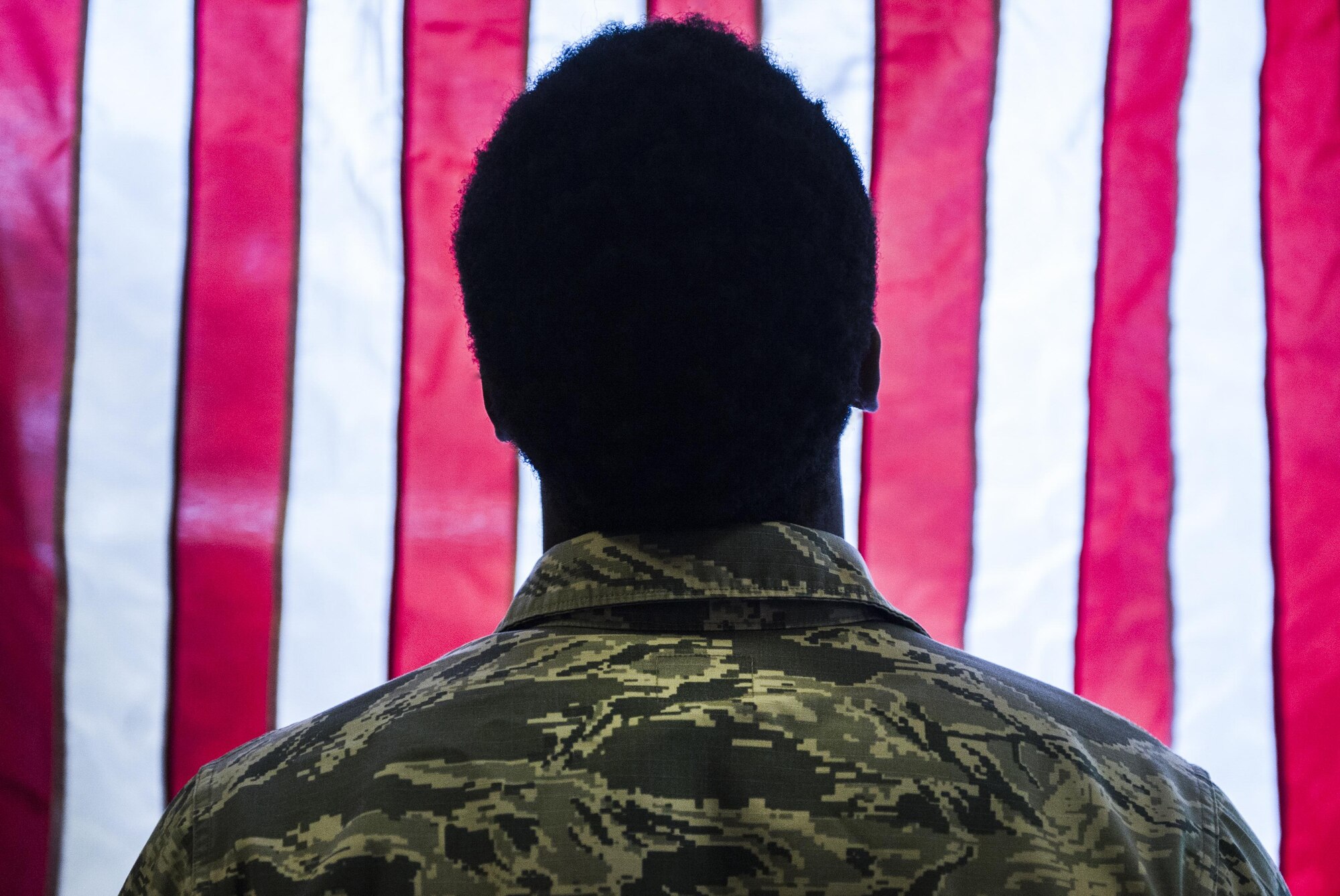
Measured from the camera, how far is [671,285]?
Result: 0.48 meters

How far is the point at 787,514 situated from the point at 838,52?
746mm

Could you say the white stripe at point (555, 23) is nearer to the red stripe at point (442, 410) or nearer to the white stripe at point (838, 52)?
the red stripe at point (442, 410)

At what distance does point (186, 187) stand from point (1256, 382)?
3.93 ft

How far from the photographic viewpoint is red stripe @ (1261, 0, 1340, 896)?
107cm

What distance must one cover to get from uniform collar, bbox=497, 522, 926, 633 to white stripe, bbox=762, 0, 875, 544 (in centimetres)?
57

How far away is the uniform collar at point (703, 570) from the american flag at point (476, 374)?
546mm

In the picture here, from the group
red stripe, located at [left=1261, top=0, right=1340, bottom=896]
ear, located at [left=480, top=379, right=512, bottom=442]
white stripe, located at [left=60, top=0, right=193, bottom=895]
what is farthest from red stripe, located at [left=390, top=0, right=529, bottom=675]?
red stripe, located at [left=1261, top=0, right=1340, bottom=896]

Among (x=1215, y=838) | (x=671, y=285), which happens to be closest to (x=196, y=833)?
(x=671, y=285)

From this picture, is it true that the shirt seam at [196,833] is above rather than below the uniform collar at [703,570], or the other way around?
below

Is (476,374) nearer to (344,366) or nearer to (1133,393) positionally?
(344,366)

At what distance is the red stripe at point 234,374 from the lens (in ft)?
3.42

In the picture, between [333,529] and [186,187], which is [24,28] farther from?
[333,529]

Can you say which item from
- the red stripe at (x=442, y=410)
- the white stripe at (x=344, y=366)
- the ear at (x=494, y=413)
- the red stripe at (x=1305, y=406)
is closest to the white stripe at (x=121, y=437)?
the white stripe at (x=344, y=366)

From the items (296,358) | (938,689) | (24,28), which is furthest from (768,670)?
(24,28)
